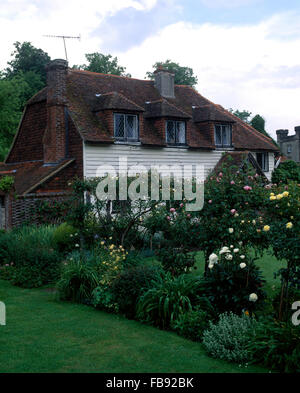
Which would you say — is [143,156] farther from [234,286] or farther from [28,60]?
[28,60]

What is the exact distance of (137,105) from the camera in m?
24.5

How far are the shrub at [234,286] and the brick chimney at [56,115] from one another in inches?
612

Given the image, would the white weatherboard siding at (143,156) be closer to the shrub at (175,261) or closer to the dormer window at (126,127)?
the dormer window at (126,127)

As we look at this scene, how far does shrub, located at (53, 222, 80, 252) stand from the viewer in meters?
16.1

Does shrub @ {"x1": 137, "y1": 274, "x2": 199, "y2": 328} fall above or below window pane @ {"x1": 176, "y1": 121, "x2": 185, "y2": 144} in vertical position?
below

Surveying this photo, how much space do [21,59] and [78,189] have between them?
32.8 metres

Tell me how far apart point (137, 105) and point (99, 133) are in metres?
3.01

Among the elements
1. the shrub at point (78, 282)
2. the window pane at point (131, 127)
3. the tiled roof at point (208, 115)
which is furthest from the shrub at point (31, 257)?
the tiled roof at point (208, 115)

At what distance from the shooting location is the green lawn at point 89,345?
7066 mm

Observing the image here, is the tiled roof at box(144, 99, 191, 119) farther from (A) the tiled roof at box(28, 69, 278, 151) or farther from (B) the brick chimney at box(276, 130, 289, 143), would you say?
(B) the brick chimney at box(276, 130, 289, 143)

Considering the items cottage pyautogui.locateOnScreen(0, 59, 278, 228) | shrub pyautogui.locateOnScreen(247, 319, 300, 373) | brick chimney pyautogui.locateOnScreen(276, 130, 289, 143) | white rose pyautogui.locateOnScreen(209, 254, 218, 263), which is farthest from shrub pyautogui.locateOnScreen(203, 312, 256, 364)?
brick chimney pyautogui.locateOnScreen(276, 130, 289, 143)

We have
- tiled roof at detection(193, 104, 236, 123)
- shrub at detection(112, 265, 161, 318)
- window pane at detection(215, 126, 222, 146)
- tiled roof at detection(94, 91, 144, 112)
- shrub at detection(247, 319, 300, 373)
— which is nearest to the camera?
shrub at detection(247, 319, 300, 373)

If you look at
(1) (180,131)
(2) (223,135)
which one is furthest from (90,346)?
(2) (223,135)

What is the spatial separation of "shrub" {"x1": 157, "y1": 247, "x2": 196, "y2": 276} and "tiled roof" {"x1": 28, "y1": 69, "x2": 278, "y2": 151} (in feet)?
39.4
